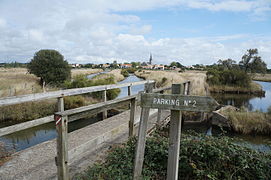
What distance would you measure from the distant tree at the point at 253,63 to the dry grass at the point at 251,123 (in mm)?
33899

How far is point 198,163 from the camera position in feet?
9.98

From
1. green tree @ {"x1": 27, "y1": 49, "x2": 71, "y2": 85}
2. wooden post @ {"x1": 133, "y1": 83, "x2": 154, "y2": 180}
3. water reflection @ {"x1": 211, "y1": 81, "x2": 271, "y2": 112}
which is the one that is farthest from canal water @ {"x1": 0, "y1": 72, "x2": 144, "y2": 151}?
water reflection @ {"x1": 211, "y1": 81, "x2": 271, "y2": 112}

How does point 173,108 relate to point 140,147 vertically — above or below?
above

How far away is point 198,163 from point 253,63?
4265 cm

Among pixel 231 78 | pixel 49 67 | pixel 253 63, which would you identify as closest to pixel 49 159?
pixel 49 67

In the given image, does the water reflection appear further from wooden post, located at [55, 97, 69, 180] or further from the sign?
wooden post, located at [55, 97, 69, 180]

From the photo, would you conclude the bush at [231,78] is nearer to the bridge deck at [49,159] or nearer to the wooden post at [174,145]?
the bridge deck at [49,159]

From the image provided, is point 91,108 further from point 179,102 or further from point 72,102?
point 72,102

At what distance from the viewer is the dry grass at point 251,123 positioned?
8742 mm

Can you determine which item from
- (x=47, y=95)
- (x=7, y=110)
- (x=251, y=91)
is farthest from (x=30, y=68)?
(x=251, y=91)

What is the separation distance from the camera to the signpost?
7.63 feet

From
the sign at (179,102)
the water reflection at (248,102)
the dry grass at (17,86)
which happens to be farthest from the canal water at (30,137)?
the water reflection at (248,102)

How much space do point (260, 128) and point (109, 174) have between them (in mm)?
8687

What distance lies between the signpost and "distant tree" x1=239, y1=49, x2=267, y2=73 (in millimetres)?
42254
